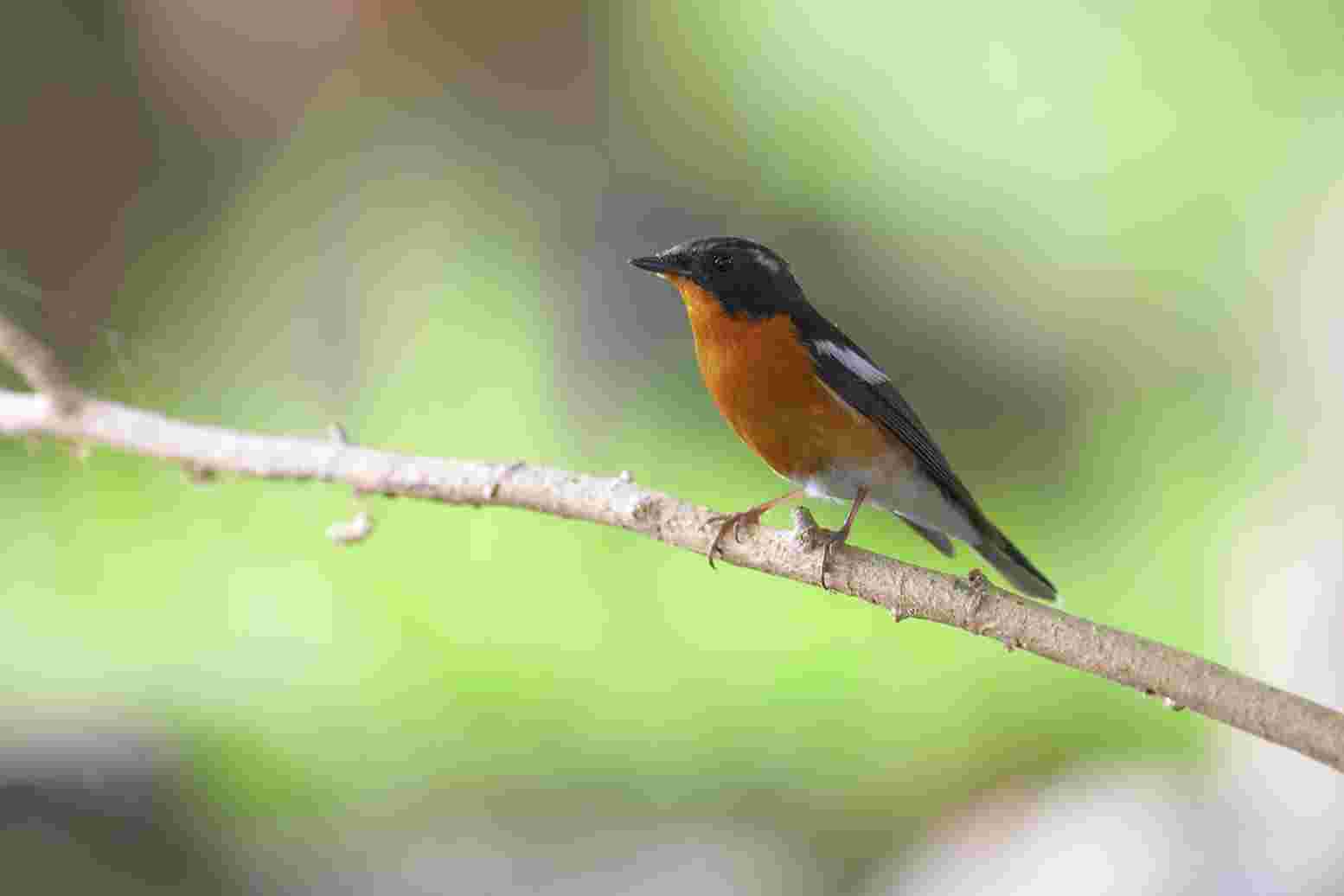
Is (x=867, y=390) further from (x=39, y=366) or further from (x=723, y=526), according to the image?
(x=39, y=366)

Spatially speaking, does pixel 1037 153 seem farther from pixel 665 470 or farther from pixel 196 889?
pixel 196 889

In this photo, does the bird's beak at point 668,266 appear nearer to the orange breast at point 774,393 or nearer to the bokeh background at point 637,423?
the orange breast at point 774,393

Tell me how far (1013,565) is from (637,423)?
105 centimetres

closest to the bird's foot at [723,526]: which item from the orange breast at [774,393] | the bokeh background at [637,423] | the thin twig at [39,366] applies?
the orange breast at [774,393]

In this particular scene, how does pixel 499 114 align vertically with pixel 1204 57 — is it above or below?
below

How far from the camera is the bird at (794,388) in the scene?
1449 mm

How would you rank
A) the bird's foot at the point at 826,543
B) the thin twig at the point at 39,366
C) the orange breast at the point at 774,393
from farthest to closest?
the thin twig at the point at 39,366
the orange breast at the point at 774,393
the bird's foot at the point at 826,543

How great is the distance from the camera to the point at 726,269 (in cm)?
146

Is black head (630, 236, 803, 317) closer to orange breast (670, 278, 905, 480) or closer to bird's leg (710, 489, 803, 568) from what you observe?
orange breast (670, 278, 905, 480)

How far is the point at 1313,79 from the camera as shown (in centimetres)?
216

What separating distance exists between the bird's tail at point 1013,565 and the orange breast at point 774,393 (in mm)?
252

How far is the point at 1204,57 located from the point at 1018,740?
1.36 meters

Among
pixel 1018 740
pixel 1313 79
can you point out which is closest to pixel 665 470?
pixel 1018 740

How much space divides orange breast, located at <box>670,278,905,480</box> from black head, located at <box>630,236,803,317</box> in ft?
0.05
